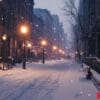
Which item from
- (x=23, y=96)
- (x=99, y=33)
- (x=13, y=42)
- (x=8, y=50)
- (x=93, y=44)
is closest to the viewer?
(x=23, y=96)

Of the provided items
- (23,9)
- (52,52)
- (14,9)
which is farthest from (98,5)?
(52,52)

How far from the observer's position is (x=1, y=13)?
217 ft

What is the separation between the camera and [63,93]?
1977cm

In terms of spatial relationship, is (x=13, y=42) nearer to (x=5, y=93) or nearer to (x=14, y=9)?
(x=14, y=9)

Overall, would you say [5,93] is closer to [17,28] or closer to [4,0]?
[4,0]

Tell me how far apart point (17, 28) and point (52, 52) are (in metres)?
92.2

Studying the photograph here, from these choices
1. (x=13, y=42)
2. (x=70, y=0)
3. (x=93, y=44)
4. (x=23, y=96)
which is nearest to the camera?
(x=23, y=96)

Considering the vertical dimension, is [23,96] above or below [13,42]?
below

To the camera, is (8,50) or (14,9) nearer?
(8,50)

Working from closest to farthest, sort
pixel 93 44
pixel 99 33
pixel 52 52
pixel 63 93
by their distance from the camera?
1. pixel 63 93
2. pixel 99 33
3. pixel 93 44
4. pixel 52 52

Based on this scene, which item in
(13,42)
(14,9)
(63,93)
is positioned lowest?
(63,93)

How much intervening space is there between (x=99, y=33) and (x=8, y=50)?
21.3 m

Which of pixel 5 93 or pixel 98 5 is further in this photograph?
pixel 98 5

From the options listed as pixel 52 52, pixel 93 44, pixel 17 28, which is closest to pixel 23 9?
pixel 17 28
